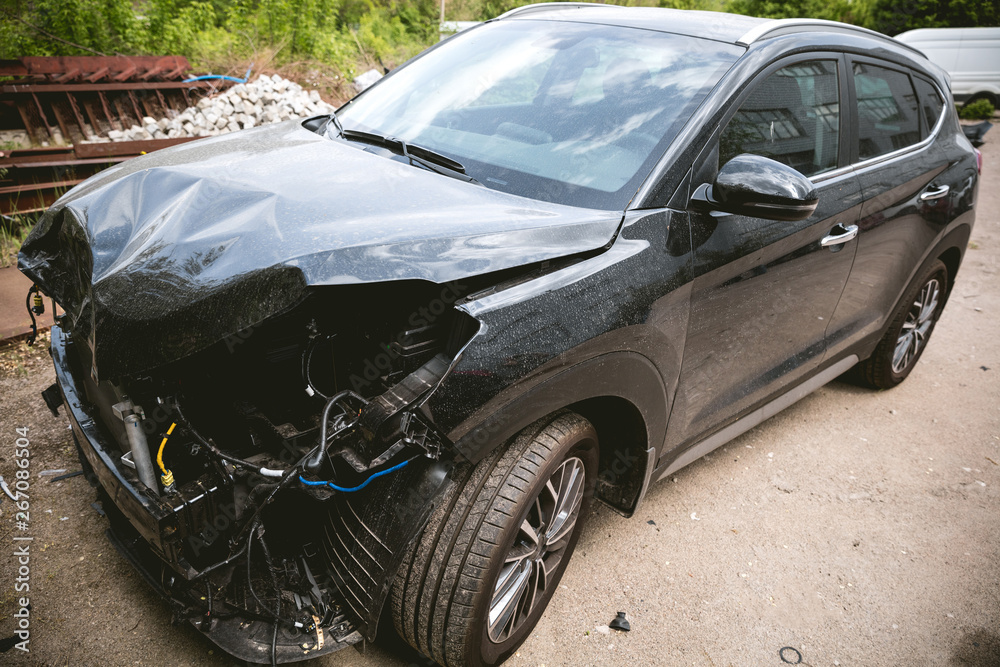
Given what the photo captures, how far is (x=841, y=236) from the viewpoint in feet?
9.00

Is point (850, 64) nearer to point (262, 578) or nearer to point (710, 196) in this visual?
point (710, 196)

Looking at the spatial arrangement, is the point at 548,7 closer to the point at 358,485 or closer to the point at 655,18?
the point at 655,18

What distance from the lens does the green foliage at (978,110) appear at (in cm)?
1536

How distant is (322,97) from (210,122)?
7.81ft

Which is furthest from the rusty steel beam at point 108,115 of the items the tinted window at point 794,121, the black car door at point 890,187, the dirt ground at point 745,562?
the black car door at point 890,187

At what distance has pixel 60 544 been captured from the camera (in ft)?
8.18

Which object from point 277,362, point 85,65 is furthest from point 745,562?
point 85,65

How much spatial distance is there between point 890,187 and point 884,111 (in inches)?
14.2

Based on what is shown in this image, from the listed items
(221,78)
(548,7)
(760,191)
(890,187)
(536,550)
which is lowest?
(221,78)

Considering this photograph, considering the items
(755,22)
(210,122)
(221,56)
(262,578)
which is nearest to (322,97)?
(221,56)

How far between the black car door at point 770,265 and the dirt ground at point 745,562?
21.9 inches

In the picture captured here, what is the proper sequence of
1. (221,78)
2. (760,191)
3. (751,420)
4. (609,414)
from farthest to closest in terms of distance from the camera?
(221,78) < (751,420) < (609,414) < (760,191)

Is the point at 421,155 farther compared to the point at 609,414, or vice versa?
the point at 421,155

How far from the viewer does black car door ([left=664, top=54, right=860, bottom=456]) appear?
228cm
